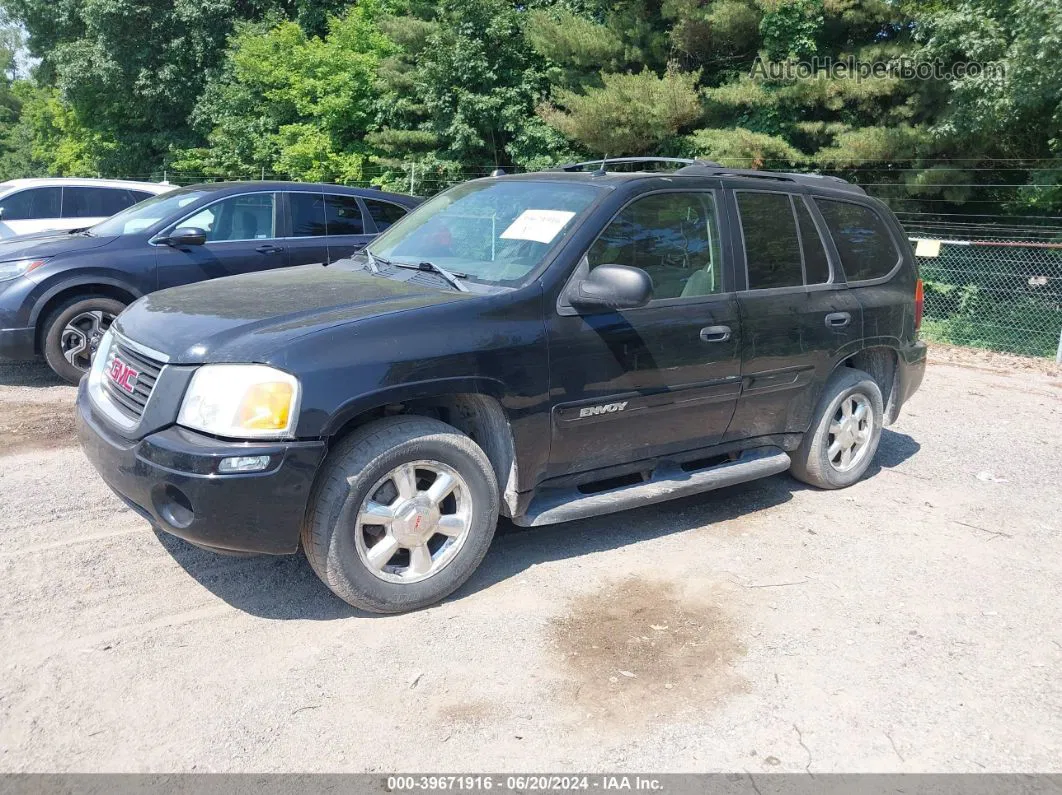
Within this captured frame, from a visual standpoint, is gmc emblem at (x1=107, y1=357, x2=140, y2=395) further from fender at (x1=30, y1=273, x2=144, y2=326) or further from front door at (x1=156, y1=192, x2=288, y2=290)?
front door at (x1=156, y1=192, x2=288, y2=290)

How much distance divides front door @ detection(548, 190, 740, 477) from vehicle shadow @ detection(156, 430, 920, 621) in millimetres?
560

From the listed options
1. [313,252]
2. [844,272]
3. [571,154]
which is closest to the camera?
[844,272]

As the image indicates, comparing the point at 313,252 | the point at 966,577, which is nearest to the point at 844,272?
the point at 966,577

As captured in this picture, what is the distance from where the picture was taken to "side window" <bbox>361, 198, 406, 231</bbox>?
8.92m

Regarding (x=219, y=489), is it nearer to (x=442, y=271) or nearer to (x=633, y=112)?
(x=442, y=271)

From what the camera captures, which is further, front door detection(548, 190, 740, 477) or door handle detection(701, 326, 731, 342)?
door handle detection(701, 326, 731, 342)

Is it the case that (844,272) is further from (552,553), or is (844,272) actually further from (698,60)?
(698,60)

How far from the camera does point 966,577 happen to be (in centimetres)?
452

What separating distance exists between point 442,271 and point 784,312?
79.4 inches

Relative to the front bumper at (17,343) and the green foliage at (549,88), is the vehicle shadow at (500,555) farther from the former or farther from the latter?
the green foliage at (549,88)

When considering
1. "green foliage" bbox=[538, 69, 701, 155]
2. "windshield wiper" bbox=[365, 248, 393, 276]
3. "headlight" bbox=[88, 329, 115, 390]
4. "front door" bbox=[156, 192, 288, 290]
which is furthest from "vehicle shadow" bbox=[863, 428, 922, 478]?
"green foliage" bbox=[538, 69, 701, 155]

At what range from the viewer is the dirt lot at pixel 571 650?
299 cm

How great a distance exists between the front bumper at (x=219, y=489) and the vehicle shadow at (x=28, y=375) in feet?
16.1

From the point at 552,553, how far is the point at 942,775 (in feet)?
7.02
